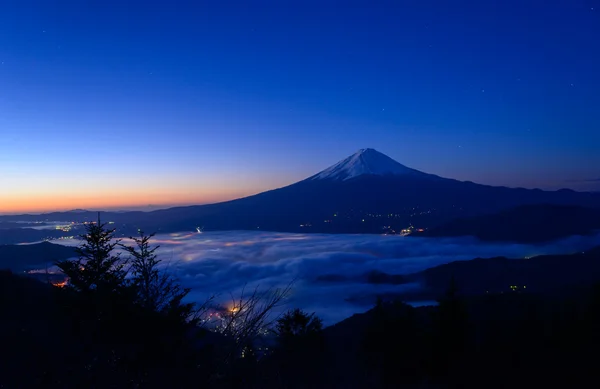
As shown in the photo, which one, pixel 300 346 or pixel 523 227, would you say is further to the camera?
pixel 523 227

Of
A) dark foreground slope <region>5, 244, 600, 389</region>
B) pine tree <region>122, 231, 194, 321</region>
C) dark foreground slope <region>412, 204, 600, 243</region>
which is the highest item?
pine tree <region>122, 231, 194, 321</region>

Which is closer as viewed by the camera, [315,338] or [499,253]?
[315,338]

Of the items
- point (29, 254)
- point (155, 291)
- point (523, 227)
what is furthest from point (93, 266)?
point (523, 227)

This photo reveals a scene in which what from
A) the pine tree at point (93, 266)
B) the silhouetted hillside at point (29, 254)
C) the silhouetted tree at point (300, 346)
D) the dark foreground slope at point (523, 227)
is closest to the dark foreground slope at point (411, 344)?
the silhouetted tree at point (300, 346)

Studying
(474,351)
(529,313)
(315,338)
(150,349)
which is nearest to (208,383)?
(150,349)

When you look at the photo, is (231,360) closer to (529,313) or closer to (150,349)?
(150,349)

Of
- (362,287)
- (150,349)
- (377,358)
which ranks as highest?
(150,349)

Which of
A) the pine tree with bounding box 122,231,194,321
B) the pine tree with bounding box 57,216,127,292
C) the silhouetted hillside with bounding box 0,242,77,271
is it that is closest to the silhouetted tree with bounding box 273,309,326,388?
the pine tree with bounding box 122,231,194,321

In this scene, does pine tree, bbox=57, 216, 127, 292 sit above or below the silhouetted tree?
above

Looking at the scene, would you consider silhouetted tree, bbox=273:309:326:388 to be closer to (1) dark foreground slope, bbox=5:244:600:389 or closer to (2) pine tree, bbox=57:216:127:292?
(1) dark foreground slope, bbox=5:244:600:389

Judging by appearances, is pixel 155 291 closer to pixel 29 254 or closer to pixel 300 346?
pixel 300 346

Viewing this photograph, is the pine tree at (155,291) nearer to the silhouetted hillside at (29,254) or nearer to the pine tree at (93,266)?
the pine tree at (93,266)
